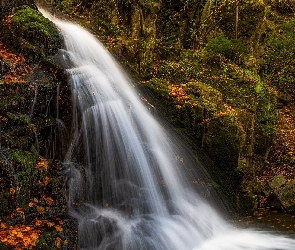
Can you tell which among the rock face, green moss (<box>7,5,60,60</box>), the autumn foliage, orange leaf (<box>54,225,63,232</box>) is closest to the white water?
the rock face

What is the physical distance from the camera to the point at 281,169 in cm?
1188

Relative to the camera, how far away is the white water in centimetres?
637

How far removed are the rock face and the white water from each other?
34cm

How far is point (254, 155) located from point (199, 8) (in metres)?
7.01

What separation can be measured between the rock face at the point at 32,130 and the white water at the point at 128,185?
0.34 m

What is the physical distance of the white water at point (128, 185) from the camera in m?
6.37

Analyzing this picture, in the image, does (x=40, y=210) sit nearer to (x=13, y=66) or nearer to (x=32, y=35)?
(x=13, y=66)

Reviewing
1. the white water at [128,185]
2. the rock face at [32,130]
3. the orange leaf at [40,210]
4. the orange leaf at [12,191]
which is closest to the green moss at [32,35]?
the rock face at [32,130]

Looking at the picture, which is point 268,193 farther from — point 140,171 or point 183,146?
point 140,171

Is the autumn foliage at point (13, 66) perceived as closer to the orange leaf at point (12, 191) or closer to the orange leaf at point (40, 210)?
the orange leaf at point (12, 191)

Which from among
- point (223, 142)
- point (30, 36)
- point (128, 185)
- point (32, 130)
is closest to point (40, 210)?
point (32, 130)

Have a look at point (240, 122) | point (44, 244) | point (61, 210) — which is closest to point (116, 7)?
point (240, 122)

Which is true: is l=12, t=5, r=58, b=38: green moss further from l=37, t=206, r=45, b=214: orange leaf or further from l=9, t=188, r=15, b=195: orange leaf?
l=37, t=206, r=45, b=214: orange leaf

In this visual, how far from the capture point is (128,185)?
7566 mm
